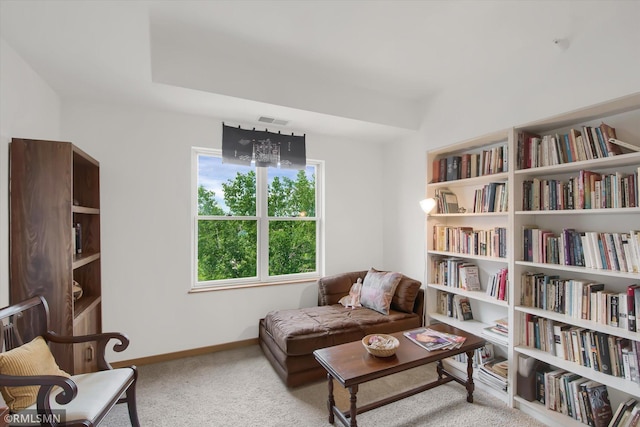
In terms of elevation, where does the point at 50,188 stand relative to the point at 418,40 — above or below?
below

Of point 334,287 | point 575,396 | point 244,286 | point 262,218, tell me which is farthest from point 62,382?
point 575,396

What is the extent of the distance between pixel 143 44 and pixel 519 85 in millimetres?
2753

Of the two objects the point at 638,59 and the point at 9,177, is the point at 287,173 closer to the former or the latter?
the point at 9,177

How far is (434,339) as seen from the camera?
90.6 inches

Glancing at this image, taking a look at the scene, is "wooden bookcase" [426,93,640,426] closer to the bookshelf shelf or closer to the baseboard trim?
the bookshelf shelf

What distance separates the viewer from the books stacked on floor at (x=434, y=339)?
7.20 ft

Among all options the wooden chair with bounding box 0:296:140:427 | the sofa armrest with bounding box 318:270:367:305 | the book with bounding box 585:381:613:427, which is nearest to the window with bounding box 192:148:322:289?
the sofa armrest with bounding box 318:270:367:305

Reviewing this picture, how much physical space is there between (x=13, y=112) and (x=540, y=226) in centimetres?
389

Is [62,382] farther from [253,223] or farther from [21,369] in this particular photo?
[253,223]

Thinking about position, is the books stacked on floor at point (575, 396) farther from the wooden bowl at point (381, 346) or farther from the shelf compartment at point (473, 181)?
the shelf compartment at point (473, 181)

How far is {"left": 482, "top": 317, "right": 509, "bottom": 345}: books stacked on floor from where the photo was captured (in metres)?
2.41

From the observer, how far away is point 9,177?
1847mm

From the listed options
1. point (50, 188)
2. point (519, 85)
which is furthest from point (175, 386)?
point (519, 85)

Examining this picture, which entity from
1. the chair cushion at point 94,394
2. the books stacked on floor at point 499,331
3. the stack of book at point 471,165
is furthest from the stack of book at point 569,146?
the chair cushion at point 94,394
